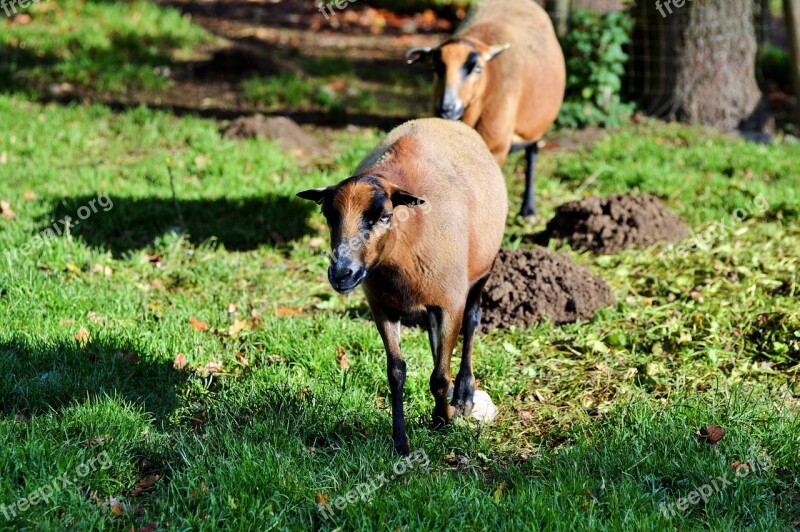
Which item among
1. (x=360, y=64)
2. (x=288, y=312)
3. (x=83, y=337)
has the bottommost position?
(x=288, y=312)

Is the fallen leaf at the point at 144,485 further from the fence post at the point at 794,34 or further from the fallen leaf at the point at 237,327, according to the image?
the fence post at the point at 794,34

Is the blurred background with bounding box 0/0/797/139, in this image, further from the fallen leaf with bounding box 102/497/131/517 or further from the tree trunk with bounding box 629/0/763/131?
the fallen leaf with bounding box 102/497/131/517

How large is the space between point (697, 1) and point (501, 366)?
243 inches

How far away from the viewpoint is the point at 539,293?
6.22 metres

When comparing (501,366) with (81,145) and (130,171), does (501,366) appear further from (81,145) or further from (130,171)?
(81,145)

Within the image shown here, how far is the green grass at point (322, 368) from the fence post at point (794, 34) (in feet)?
3.63

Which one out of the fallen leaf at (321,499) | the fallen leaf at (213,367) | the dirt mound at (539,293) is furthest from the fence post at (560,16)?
the fallen leaf at (321,499)

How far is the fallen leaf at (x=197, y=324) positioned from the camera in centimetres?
Result: 602

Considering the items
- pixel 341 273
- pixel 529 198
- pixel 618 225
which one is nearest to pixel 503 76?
pixel 529 198

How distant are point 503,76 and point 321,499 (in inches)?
182

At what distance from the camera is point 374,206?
13.8 ft

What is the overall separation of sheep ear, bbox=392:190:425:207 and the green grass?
1291mm

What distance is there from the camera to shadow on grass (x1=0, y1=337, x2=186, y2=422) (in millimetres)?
4902

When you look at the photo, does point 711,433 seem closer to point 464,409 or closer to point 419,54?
point 464,409
